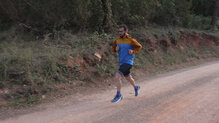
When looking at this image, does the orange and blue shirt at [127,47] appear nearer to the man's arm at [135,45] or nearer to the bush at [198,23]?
the man's arm at [135,45]

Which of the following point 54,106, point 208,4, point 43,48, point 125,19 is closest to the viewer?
point 54,106

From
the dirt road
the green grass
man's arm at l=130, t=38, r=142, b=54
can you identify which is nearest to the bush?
the green grass

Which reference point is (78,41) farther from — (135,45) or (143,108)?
(143,108)

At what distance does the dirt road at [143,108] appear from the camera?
4656 mm

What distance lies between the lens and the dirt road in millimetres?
4656

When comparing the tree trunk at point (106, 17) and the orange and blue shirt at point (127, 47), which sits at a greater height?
the tree trunk at point (106, 17)

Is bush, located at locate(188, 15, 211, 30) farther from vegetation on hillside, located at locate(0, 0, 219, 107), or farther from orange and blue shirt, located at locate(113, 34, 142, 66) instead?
orange and blue shirt, located at locate(113, 34, 142, 66)

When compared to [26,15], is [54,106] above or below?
below

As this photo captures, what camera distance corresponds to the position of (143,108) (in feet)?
17.4

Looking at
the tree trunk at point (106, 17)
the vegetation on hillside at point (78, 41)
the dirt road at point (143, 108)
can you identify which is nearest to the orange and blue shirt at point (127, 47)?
the dirt road at point (143, 108)

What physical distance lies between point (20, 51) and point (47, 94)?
2.29 m

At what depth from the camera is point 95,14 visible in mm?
12148

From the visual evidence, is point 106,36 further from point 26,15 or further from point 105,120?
point 105,120

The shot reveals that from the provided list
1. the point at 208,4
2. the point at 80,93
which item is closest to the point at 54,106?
the point at 80,93
